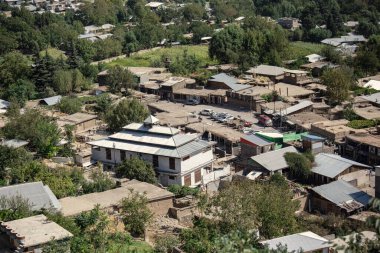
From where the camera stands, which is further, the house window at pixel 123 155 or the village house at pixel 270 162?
the house window at pixel 123 155

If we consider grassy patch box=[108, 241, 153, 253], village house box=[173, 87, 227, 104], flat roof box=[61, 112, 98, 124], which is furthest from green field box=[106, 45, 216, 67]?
grassy patch box=[108, 241, 153, 253]

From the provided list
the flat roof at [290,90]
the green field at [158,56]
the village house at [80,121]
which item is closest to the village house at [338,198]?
the village house at [80,121]

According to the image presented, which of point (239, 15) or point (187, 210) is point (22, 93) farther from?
point (239, 15)

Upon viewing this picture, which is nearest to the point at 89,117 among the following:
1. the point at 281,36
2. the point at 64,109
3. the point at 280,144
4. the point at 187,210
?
the point at 64,109

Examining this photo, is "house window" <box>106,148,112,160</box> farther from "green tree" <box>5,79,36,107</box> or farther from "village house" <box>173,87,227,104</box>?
"green tree" <box>5,79,36,107</box>

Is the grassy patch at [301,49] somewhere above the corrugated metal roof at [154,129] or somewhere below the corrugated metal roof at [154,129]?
below

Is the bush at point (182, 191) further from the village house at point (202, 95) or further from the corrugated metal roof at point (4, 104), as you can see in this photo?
the corrugated metal roof at point (4, 104)
